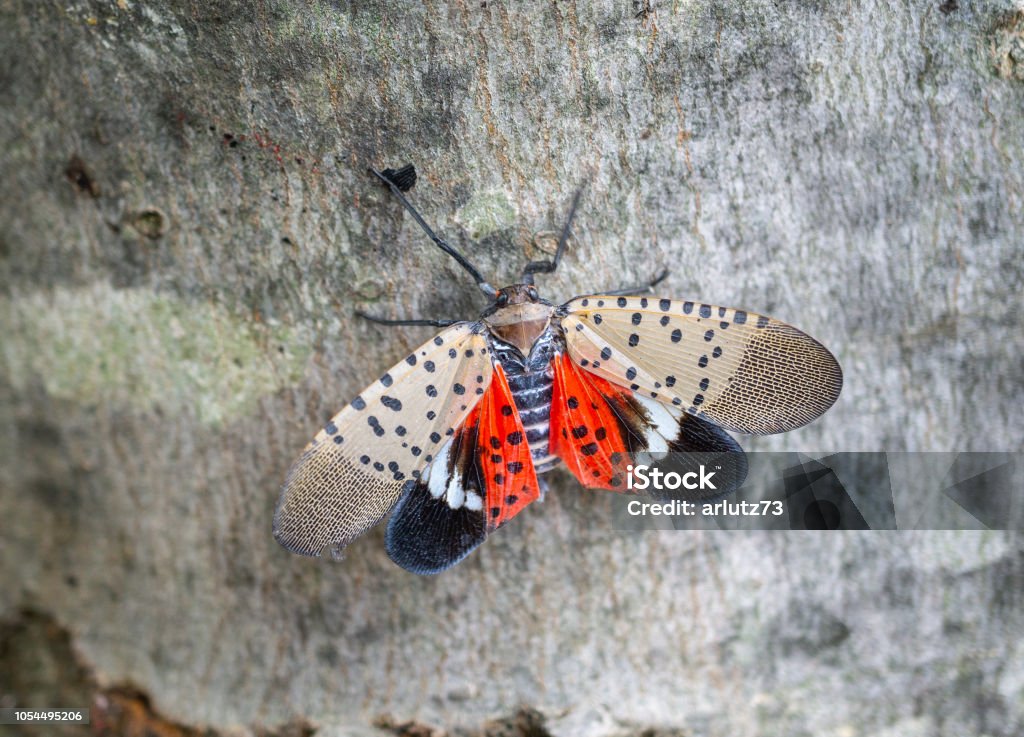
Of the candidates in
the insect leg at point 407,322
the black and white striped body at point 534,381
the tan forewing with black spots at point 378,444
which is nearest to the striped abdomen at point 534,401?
the black and white striped body at point 534,381

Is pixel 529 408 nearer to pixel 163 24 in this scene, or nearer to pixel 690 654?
pixel 690 654

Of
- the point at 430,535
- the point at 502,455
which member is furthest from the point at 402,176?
the point at 430,535

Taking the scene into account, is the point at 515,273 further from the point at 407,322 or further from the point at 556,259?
the point at 407,322

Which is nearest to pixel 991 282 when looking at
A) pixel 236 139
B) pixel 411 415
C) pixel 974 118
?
pixel 974 118

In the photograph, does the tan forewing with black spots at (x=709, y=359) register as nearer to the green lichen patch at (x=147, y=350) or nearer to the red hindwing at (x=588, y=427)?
the red hindwing at (x=588, y=427)

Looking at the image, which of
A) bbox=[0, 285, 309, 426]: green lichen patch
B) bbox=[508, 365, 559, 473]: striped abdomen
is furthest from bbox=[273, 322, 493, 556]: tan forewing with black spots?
bbox=[0, 285, 309, 426]: green lichen patch
